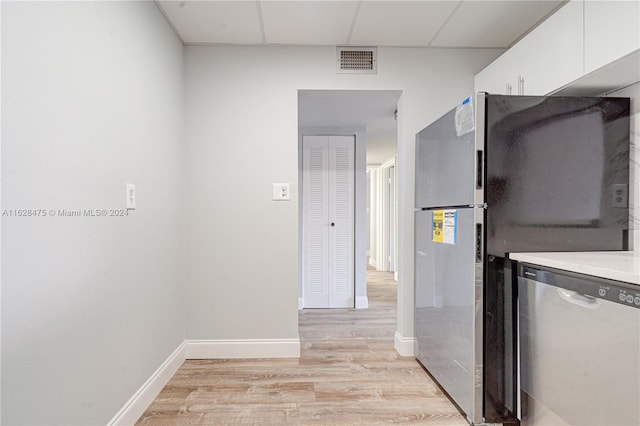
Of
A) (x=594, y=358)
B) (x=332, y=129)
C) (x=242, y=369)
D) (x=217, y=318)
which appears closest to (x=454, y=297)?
(x=594, y=358)

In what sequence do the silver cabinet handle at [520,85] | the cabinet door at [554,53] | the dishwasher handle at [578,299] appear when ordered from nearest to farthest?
the dishwasher handle at [578,299]
the cabinet door at [554,53]
the silver cabinet handle at [520,85]

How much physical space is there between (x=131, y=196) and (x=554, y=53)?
2.18 meters

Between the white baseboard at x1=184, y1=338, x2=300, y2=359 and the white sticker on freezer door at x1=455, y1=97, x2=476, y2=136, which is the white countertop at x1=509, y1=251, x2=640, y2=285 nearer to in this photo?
the white sticker on freezer door at x1=455, y1=97, x2=476, y2=136

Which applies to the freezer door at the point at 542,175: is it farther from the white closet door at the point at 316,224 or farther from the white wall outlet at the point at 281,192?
the white closet door at the point at 316,224

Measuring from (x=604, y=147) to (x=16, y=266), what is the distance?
2.41 meters

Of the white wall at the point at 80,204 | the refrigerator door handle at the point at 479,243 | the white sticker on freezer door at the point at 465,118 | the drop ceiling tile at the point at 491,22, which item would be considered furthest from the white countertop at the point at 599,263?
the white wall at the point at 80,204

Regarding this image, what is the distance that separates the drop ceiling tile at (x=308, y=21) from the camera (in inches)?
82.0

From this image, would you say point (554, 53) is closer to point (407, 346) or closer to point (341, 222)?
point (407, 346)

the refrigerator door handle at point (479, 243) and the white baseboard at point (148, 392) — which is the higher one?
the refrigerator door handle at point (479, 243)

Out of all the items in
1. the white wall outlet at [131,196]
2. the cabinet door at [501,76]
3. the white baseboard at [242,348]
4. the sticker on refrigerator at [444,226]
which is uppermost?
the cabinet door at [501,76]

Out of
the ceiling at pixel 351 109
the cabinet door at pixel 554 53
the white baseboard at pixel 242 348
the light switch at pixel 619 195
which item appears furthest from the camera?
the ceiling at pixel 351 109

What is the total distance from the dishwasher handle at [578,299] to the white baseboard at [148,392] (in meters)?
1.95

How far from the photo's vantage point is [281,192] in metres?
2.61

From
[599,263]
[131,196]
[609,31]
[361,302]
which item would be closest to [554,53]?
[609,31]
